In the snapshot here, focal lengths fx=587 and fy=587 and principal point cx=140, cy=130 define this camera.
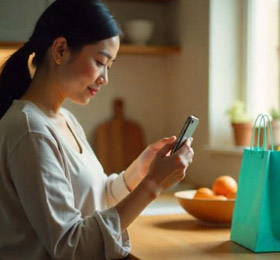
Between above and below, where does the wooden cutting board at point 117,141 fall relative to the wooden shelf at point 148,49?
below

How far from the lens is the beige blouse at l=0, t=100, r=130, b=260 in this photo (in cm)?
122

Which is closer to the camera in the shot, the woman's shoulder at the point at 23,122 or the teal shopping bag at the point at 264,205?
the woman's shoulder at the point at 23,122

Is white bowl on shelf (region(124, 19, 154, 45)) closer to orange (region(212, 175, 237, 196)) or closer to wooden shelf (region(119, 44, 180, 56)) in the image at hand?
wooden shelf (region(119, 44, 180, 56))

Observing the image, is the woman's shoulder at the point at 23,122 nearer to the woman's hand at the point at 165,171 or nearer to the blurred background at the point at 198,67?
the woman's hand at the point at 165,171

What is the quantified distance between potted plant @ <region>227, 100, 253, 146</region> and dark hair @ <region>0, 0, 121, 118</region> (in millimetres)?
1155

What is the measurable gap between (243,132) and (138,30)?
72 centimetres

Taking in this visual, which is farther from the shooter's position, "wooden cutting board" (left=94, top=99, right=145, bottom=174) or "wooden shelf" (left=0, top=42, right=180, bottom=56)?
"wooden cutting board" (left=94, top=99, right=145, bottom=174)

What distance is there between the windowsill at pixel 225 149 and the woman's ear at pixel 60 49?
1.17 m

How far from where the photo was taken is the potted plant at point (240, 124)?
2.47 meters

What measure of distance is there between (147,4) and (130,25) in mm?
222

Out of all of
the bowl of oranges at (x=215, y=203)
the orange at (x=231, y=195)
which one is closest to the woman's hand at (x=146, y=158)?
the bowl of oranges at (x=215, y=203)

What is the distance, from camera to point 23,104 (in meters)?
1.35

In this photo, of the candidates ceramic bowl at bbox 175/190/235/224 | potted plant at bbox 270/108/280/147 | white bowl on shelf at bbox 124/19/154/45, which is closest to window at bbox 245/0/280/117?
potted plant at bbox 270/108/280/147

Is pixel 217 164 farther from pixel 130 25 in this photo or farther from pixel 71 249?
pixel 71 249
